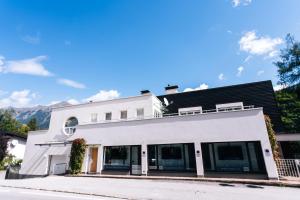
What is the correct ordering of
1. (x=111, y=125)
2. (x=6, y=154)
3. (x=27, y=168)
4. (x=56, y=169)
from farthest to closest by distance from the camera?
(x=6, y=154), (x=27, y=168), (x=56, y=169), (x=111, y=125)

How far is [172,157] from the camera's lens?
19781mm

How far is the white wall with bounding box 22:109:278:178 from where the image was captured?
14062 millimetres

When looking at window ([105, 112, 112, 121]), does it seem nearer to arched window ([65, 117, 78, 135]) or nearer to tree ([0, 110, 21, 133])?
arched window ([65, 117, 78, 135])

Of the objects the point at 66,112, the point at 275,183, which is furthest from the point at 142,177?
the point at 66,112

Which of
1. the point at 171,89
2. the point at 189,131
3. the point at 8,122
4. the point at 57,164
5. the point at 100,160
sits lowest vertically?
the point at 57,164

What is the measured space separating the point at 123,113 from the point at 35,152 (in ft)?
43.3

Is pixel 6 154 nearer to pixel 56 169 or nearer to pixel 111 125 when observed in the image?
pixel 56 169

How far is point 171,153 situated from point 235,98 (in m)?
10.1

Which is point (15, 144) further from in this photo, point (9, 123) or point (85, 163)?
point (9, 123)

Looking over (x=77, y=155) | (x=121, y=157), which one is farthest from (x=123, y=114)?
(x=77, y=155)

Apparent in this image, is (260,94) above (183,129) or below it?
above

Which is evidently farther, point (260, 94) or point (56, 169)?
point (56, 169)

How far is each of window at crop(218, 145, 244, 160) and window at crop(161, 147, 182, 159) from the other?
4275 mm

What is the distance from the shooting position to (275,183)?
12.0 m
